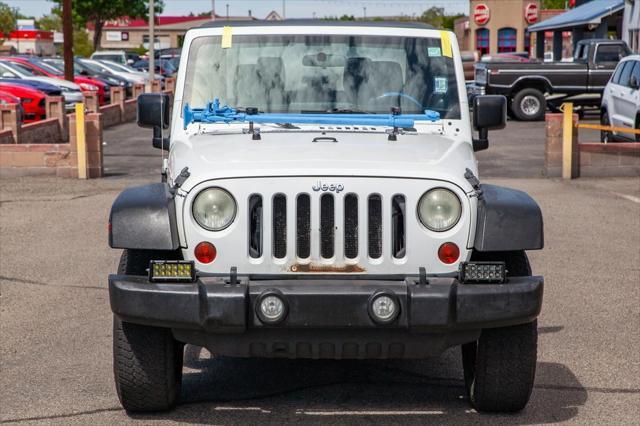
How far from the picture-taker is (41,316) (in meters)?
8.32

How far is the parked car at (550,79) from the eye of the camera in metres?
28.6

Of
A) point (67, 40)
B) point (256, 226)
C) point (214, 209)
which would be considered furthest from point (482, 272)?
point (67, 40)

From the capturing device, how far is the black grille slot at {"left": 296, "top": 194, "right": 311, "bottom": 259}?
5.43 m

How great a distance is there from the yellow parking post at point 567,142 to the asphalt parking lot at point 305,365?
471 centimetres

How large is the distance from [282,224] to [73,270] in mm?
5133

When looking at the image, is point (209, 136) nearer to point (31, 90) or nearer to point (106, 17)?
point (31, 90)

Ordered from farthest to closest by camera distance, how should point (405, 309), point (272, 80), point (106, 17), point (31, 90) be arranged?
point (106, 17) < point (31, 90) < point (272, 80) < point (405, 309)

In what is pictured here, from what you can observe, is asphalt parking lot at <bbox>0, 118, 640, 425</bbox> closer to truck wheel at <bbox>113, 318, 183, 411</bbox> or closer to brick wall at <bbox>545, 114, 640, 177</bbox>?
truck wheel at <bbox>113, 318, 183, 411</bbox>

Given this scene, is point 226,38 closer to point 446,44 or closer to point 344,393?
point 446,44

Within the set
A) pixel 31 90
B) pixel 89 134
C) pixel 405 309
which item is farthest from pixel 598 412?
pixel 31 90

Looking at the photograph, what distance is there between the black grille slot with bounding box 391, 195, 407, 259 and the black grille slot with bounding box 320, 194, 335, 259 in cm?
28

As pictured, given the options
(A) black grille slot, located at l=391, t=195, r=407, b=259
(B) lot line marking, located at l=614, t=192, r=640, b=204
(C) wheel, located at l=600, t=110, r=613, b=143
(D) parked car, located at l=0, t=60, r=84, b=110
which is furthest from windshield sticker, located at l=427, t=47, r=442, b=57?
(D) parked car, located at l=0, t=60, r=84, b=110

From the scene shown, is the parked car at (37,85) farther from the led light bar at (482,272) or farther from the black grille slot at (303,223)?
the led light bar at (482,272)

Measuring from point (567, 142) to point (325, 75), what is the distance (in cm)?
1097
